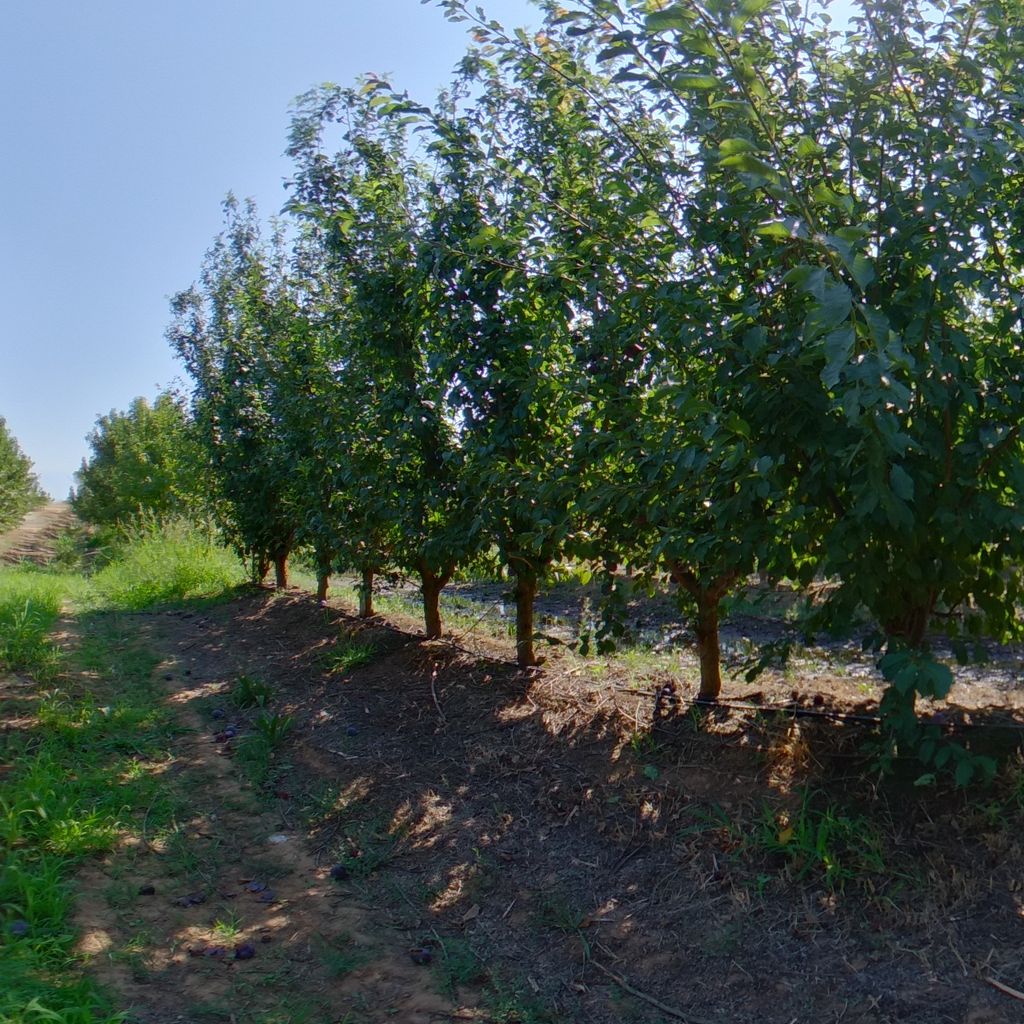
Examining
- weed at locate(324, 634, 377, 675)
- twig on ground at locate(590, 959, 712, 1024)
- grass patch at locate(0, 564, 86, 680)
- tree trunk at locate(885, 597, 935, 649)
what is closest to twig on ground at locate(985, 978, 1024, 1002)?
twig on ground at locate(590, 959, 712, 1024)

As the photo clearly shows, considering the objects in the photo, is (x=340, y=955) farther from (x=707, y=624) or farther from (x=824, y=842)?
(x=707, y=624)

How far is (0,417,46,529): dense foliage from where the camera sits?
40875 mm

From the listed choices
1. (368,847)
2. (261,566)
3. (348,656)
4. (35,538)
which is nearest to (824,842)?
(368,847)

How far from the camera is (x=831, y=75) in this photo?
11.3 ft

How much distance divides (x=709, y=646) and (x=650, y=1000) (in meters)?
2.07

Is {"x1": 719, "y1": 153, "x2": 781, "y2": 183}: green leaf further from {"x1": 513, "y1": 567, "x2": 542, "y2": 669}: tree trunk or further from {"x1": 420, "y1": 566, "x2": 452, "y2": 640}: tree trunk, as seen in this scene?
{"x1": 420, "y1": 566, "x2": 452, "y2": 640}: tree trunk

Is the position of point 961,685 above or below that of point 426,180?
below

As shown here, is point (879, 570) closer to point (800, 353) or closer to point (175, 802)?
point (800, 353)

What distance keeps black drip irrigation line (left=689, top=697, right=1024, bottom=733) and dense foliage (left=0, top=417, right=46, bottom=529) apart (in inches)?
1615

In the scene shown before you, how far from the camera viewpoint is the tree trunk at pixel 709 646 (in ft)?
16.2

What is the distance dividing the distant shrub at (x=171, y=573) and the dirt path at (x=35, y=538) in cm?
1538

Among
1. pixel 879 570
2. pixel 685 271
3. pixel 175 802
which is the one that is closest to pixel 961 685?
pixel 879 570

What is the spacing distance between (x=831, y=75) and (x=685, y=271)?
0.84 metres

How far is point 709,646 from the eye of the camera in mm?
4988
